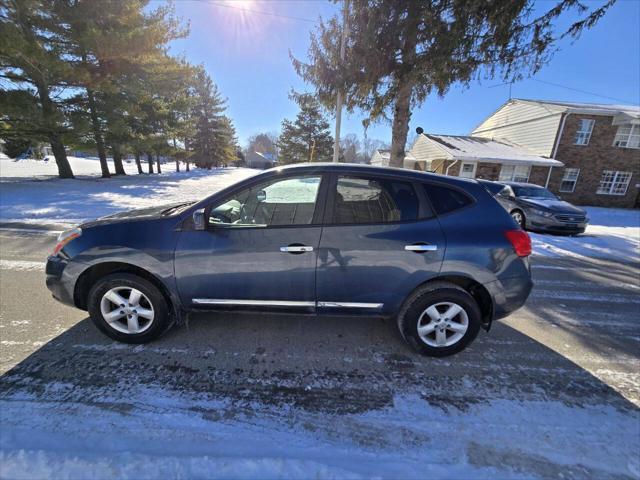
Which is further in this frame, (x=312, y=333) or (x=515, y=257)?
(x=312, y=333)

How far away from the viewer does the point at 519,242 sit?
2.52 m

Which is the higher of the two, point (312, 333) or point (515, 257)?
point (515, 257)

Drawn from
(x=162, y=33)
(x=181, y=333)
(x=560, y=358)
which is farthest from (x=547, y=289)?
(x=162, y=33)

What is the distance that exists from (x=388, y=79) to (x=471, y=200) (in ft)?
26.0

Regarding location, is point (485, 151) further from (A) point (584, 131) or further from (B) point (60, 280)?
(B) point (60, 280)

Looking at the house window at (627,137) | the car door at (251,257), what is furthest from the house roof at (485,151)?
the car door at (251,257)

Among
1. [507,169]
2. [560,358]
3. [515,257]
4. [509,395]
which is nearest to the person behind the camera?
[509,395]

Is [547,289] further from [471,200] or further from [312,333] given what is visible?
[312,333]

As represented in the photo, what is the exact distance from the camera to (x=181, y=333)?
2.84 meters

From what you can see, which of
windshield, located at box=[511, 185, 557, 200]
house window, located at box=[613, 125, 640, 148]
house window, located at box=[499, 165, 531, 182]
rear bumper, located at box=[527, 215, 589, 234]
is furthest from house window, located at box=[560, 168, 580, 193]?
rear bumper, located at box=[527, 215, 589, 234]

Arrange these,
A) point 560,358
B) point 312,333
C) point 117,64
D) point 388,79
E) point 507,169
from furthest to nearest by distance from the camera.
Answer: point 507,169 → point 117,64 → point 388,79 → point 312,333 → point 560,358

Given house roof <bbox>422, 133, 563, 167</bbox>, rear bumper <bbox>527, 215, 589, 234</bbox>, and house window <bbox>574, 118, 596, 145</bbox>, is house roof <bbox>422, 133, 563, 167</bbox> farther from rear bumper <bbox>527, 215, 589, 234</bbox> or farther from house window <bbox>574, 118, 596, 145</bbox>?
rear bumper <bbox>527, 215, 589, 234</bbox>

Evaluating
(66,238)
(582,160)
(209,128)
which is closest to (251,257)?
(66,238)

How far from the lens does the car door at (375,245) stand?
2443 millimetres
